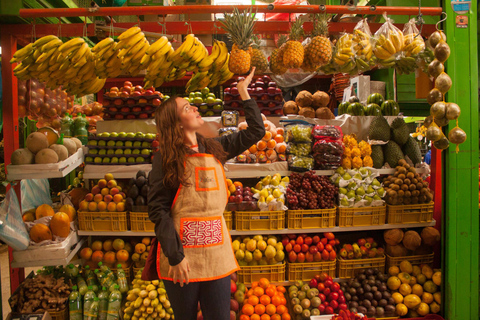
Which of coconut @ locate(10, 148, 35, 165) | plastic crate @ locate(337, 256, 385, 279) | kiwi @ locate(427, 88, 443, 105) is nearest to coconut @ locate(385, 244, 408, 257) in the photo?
plastic crate @ locate(337, 256, 385, 279)

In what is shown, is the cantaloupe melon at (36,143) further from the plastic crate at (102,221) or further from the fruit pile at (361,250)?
the fruit pile at (361,250)

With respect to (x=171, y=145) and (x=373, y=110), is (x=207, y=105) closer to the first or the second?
(x=373, y=110)

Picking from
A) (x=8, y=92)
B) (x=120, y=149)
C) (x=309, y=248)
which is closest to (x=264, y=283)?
(x=309, y=248)

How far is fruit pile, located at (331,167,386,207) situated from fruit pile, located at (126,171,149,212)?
202cm

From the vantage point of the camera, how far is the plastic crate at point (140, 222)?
10.8 feet

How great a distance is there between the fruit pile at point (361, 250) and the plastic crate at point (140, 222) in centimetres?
203

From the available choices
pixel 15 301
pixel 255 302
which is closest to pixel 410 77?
pixel 255 302

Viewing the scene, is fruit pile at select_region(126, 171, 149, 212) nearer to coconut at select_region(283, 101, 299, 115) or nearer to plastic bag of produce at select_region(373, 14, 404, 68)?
coconut at select_region(283, 101, 299, 115)

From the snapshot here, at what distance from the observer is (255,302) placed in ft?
9.97

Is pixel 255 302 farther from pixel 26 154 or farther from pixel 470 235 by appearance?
pixel 26 154

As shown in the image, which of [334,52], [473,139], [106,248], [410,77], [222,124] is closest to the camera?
[473,139]

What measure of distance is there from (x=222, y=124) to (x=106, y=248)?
1.89 metres

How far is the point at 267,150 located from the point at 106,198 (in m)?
1.78

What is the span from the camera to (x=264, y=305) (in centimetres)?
306
